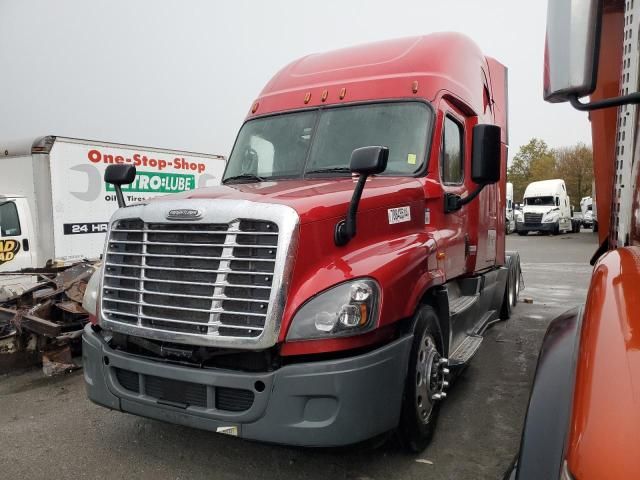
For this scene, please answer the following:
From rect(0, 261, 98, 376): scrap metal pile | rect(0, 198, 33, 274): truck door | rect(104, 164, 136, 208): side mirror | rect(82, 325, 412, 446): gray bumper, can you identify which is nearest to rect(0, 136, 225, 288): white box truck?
rect(0, 198, 33, 274): truck door

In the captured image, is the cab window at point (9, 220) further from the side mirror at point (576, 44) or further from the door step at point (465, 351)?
the side mirror at point (576, 44)

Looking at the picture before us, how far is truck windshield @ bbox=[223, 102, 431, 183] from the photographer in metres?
4.08

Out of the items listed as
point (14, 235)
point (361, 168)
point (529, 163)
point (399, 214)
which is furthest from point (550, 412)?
point (529, 163)

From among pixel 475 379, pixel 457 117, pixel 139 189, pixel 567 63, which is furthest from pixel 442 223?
pixel 139 189

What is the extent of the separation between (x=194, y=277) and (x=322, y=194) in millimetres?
931

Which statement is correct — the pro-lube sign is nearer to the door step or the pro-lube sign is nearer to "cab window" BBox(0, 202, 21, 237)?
"cab window" BBox(0, 202, 21, 237)

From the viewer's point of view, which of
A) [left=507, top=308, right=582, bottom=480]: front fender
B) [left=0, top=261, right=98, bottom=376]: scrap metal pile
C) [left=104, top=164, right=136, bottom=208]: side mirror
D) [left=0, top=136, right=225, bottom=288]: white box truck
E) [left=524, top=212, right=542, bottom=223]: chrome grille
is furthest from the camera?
[left=524, top=212, right=542, bottom=223]: chrome grille

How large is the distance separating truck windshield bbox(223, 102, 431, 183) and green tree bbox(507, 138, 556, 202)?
46.8 meters

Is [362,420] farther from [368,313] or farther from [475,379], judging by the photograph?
[475,379]

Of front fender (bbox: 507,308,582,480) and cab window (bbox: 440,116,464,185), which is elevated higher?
cab window (bbox: 440,116,464,185)

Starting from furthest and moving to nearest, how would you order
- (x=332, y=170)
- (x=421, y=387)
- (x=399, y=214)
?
(x=332, y=170) → (x=399, y=214) → (x=421, y=387)

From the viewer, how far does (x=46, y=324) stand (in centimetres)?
525

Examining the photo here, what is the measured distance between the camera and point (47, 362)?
18.0 feet

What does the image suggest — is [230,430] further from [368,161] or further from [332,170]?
[332,170]
